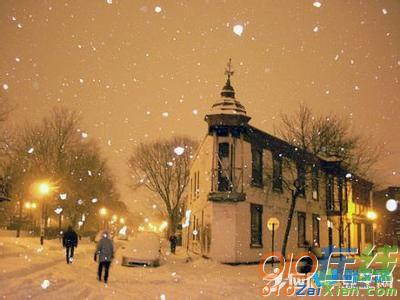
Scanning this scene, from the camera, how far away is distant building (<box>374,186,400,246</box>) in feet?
208

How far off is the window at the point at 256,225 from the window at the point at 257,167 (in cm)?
144

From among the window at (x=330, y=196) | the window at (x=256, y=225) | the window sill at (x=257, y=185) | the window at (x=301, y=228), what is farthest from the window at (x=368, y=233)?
the window sill at (x=257, y=185)

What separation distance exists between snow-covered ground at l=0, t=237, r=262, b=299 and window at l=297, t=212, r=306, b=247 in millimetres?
9374

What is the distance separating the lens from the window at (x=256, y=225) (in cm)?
2386

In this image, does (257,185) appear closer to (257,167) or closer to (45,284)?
(257,167)

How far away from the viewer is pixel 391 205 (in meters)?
67.5

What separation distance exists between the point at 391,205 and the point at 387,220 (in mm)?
2809

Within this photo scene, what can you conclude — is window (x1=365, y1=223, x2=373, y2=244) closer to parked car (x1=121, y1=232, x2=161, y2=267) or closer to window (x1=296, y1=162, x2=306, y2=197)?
window (x1=296, y1=162, x2=306, y2=197)

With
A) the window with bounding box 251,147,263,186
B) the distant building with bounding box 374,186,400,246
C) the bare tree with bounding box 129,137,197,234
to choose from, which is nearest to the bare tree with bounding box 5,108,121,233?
the bare tree with bounding box 129,137,197,234

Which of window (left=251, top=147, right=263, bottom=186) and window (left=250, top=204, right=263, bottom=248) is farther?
window (left=251, top=147, right=263, bottom=186)

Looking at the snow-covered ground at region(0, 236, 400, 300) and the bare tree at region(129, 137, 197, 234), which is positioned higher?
the bare tree at region(129, 137, 197, 234)

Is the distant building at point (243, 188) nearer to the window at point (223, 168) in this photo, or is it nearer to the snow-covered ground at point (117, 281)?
the window at point (223, 168)

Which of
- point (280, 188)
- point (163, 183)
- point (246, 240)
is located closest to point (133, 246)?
point (246, 240)

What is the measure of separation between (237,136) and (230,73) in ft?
16.9
